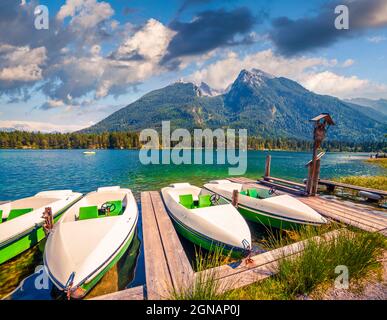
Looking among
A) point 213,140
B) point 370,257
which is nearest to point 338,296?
point 370,257

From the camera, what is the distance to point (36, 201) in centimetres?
1013

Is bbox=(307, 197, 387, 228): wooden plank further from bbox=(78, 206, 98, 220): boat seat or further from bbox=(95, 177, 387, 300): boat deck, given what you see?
bbox=(78, 206, 98, 220): boat seat

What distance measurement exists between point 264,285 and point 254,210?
229 inches

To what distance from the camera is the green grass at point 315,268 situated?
442 centimetres

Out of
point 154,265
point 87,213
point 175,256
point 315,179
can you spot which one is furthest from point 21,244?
point 315,179

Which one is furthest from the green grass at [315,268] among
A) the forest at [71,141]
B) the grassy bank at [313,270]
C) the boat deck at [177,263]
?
the forest at [71,141]

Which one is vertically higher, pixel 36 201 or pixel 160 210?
pixel 36 201

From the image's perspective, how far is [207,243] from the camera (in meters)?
7.32

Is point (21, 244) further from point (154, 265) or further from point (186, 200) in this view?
point (186, 200)

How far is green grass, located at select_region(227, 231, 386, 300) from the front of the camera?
174 inches

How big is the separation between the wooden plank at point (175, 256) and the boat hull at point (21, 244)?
4977 millimetres

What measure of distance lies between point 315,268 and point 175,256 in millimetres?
3711

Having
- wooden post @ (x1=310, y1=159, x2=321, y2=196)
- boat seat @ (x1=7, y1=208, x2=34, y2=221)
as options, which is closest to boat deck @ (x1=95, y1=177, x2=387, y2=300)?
wooden post @ (x1=310, y1=159, x2=321, y2=196)
